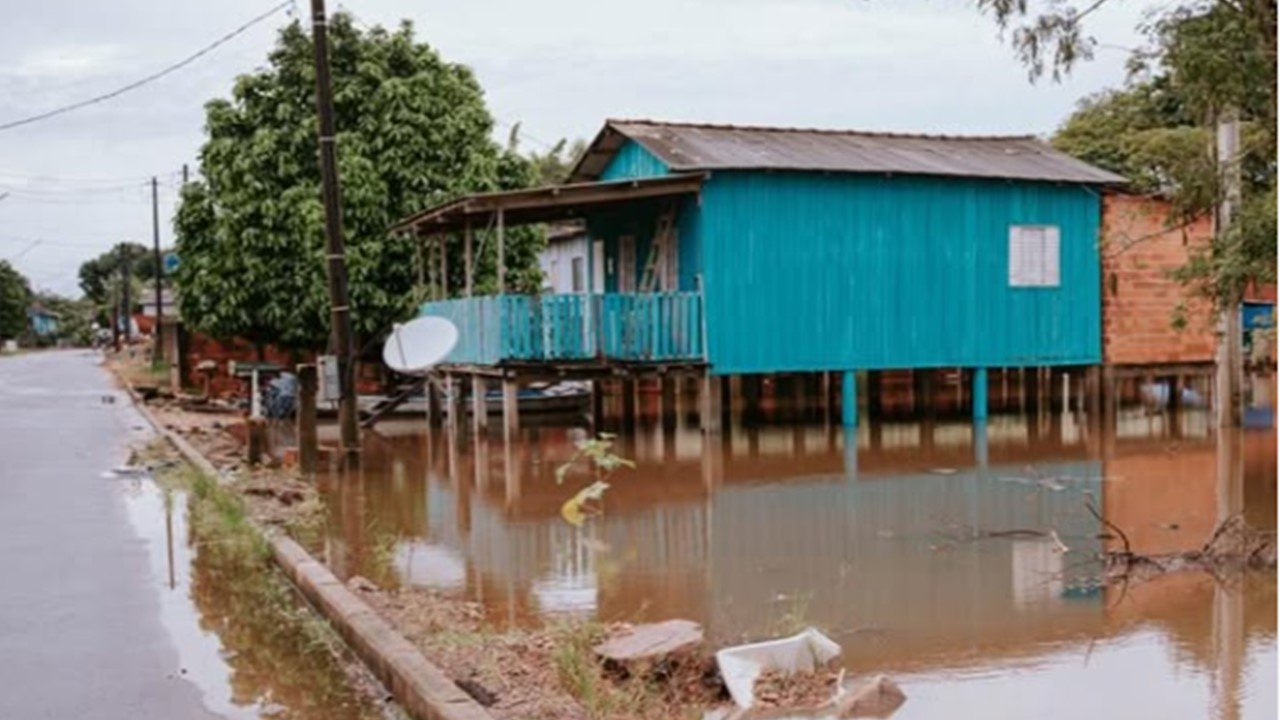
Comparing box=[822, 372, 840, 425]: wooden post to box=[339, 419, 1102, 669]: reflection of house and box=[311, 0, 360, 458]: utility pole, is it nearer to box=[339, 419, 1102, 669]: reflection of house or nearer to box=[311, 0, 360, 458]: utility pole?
box=[339, 419, 1102, 669]: reflection of house

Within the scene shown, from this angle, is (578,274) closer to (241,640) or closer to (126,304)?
(241,640)

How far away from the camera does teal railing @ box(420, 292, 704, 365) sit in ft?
65.5

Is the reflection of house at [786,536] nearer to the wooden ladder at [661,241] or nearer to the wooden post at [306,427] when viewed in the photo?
the wooden post at [306,427]

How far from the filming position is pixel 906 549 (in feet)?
37.5

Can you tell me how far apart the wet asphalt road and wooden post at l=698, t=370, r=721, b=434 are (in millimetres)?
8326

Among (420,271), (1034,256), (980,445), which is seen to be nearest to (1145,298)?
(1034,256)

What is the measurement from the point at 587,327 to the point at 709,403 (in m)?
2.33

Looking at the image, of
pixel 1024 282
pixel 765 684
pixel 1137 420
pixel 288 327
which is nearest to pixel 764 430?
pixel 1024 282

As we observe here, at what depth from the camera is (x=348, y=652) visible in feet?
26.4

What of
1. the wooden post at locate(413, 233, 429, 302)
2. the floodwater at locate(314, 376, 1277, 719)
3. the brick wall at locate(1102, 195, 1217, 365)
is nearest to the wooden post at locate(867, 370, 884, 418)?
the floodwater at locate(314, 376, 1277, 719)

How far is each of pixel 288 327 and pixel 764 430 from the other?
1081 cm

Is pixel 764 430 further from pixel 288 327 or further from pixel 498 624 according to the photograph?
pixel 498 624

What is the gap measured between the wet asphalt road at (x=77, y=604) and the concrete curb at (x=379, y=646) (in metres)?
0.91

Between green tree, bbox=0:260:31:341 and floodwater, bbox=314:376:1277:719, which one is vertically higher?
green tree, bbox=0:260:31:341
